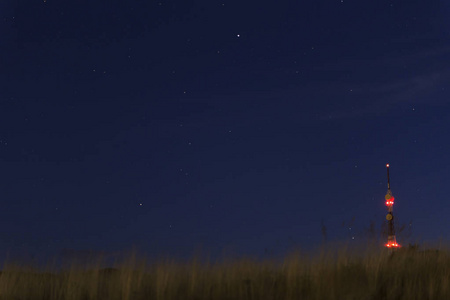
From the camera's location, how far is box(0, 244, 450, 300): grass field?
300 inches

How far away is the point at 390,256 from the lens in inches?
414

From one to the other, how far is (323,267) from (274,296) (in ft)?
5.98

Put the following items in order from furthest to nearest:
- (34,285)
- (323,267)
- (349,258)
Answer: (349,258) → (323,267) → (34,285)

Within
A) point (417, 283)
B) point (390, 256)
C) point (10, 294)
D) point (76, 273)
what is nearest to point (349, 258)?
point (390, 256)

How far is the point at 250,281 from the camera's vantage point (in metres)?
7.88

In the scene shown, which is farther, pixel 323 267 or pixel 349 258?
pixel 349 258

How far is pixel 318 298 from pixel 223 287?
1255mm

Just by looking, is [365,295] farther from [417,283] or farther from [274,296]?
[417,283]

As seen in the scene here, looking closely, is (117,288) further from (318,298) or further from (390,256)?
(390,256)

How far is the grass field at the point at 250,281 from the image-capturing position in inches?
300

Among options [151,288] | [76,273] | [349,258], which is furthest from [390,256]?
[76,273]

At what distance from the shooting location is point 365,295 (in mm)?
7289

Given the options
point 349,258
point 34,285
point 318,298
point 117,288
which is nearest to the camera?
point 318,298

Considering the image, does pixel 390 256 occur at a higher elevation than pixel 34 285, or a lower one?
higher
